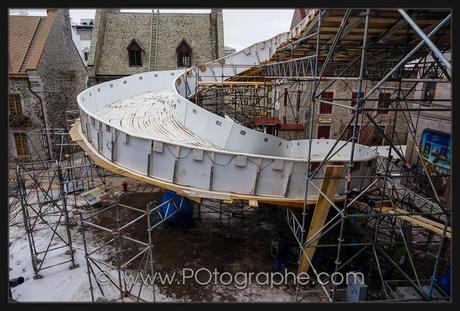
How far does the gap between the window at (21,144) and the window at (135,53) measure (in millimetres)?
9490

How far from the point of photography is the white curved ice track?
9.51 meters

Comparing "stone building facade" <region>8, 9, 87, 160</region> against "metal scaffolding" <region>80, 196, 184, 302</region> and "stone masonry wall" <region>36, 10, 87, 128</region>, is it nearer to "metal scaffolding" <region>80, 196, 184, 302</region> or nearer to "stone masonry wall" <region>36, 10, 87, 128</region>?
"stone masonry wall" <region>36, 10, 87, 128</region>

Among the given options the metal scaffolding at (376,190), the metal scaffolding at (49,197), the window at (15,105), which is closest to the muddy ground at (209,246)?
the metal scaffolding at (49,197)

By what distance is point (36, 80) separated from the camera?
20.1 m

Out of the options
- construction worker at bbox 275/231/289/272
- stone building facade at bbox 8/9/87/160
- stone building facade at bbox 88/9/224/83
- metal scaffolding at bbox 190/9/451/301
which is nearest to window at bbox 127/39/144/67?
stone building facade at bbox 88/9/224/83

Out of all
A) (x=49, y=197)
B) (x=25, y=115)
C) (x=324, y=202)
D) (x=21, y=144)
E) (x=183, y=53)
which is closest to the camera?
(x=324, y=202)

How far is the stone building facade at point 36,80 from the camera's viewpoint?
2022cm

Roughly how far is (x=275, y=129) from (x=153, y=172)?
40.3ft

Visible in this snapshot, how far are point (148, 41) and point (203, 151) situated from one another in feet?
65.1

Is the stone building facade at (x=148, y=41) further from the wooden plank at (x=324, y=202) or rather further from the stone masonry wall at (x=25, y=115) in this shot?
the wooden plank at (x=324, y=202)

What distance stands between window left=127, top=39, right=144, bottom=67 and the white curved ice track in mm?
10777

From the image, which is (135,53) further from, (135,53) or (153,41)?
(153,41)

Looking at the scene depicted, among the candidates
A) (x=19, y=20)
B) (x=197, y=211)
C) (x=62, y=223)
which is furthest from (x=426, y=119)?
(x=19, y=20)

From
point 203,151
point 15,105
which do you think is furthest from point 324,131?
point 15,105
